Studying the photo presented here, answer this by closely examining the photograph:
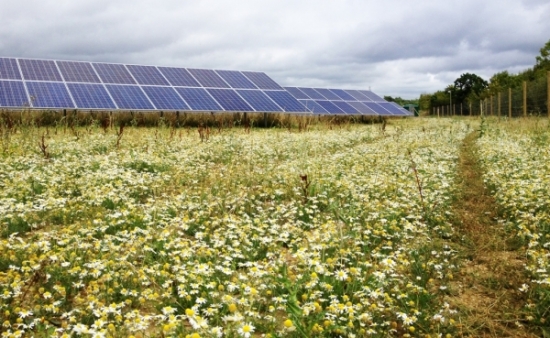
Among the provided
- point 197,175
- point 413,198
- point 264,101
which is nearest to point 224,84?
point 264,101

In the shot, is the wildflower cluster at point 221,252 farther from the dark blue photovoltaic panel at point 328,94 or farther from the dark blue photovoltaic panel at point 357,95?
the dark blue photovoltaic panel at point 357,95

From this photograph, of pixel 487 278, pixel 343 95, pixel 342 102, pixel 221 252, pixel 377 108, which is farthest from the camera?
pixel 343 95

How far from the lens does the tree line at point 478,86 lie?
48625 millimetres

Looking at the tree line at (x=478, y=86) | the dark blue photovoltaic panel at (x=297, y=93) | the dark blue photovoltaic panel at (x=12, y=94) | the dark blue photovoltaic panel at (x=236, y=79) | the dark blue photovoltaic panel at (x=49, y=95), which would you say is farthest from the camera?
the tree line at (x=478, y=86)

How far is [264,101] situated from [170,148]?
10.6 meters

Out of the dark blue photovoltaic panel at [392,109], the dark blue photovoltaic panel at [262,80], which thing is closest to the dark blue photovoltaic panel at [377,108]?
the dark blue photovoltaic panel at [392,109]

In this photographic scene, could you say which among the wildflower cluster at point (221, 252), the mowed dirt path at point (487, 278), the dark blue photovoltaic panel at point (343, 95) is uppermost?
the dark blue photovoltaic panel at point (343, 95)

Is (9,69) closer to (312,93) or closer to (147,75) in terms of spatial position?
(147,75)

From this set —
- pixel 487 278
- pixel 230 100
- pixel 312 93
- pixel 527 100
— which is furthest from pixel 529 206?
pixel 312 93

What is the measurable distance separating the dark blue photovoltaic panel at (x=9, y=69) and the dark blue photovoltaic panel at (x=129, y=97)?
3.31m

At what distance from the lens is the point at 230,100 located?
1955 cm

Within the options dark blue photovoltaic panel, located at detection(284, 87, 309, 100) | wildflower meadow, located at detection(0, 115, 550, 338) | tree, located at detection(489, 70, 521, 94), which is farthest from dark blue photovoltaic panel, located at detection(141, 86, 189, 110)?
tree, located at detection(489, 70, 521, 94)

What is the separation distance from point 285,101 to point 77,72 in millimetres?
8921

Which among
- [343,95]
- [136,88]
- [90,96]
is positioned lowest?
[90,96]
